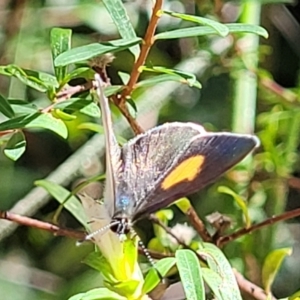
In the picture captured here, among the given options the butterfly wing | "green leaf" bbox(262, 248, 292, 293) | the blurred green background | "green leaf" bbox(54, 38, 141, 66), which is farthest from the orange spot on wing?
the blurred green background

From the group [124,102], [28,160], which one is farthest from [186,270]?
[28,160]

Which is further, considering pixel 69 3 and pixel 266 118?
pixel 69 3

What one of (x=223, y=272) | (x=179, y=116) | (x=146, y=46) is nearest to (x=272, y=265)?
(x=223, y=272)

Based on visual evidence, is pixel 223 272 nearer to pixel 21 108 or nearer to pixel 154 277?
pixel 154 277

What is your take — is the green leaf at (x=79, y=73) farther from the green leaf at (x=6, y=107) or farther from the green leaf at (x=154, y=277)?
the green leaf at (x=154, y=277)

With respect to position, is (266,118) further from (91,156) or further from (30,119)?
(30,119)

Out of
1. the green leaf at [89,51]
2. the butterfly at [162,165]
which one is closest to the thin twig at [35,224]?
the butterfly at [162,165]

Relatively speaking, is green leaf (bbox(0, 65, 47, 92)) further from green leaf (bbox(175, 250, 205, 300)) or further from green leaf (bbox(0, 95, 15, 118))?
green leaf (bbox(175, 250, 205, 300))
